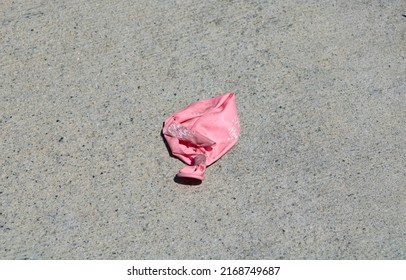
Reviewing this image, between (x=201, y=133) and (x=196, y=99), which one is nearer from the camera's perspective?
(x=201, y=133)

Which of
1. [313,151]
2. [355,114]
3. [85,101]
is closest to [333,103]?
[355,114]

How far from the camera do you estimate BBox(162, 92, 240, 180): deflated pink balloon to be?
459 cm

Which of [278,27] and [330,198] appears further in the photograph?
[278,27]

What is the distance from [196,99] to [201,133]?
403 mm

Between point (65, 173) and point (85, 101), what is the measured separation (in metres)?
0.63

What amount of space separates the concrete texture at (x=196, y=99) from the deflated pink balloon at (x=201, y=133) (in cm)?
8

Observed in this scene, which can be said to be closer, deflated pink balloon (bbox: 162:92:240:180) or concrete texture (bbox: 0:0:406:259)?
concrete texture (bbox: 0:0:406:259)

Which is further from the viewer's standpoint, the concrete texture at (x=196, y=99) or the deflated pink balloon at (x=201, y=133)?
the deflated pink balloon at (x=201, y=133)

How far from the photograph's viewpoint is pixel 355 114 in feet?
16.3

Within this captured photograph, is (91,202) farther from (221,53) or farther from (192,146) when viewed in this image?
(221,53)

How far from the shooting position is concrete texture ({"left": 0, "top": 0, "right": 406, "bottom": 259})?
4.22 metres

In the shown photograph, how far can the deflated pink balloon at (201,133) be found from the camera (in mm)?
4586

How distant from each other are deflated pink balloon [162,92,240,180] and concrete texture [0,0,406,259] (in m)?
0.08

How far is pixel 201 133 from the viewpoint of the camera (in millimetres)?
4625
